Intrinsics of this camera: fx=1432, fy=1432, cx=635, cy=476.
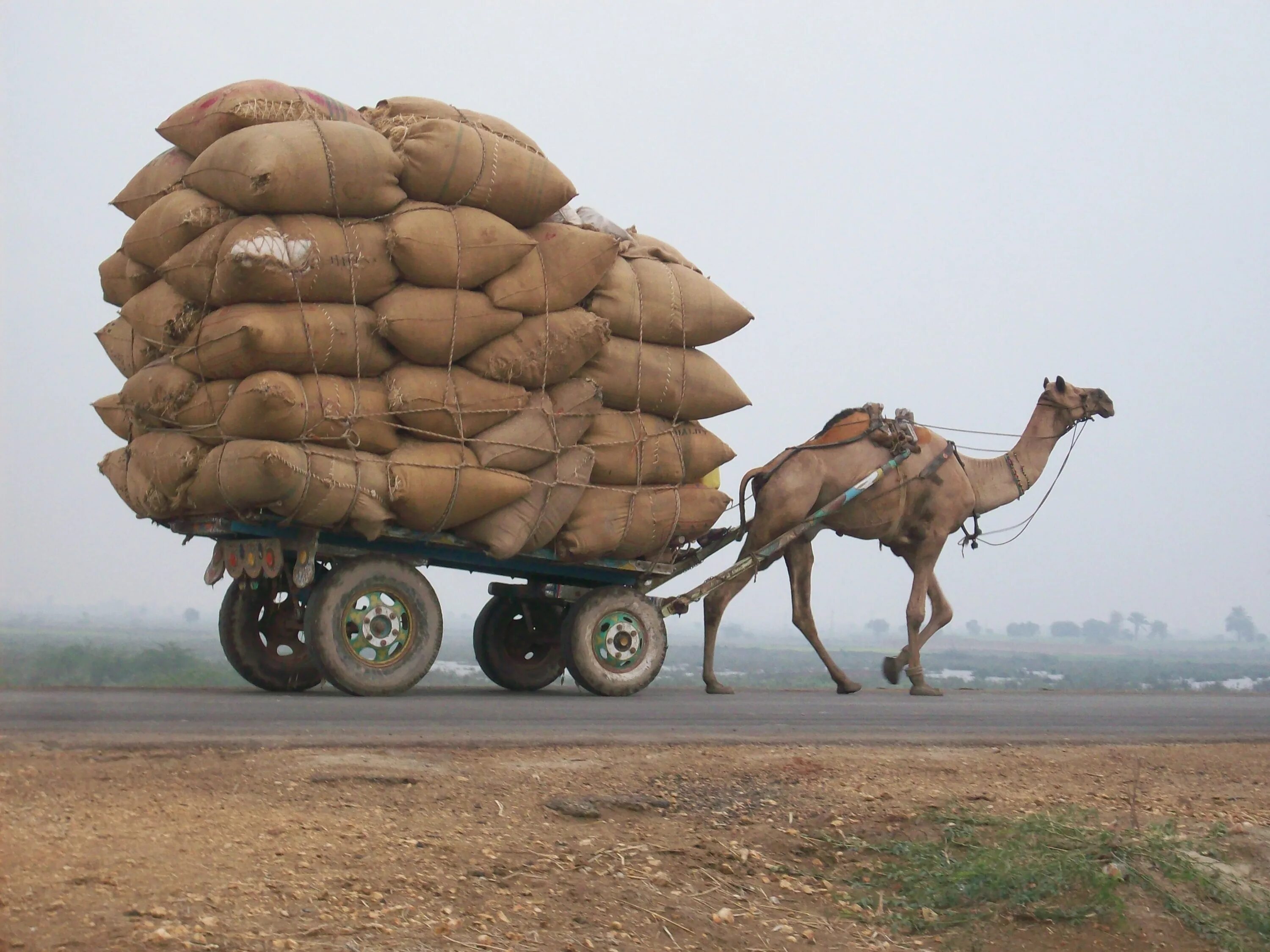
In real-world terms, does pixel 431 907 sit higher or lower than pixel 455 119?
lower

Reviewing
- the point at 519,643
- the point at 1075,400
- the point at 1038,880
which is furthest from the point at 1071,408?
the point at 1038,880

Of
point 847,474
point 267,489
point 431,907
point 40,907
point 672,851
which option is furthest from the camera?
point 847,474

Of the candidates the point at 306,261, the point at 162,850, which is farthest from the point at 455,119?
the point at 162,850

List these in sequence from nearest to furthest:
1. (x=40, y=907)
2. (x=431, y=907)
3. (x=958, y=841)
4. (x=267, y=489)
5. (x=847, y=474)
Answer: (x=40, y=907)
(x=431, y=907)
(x=958, y=841)
(x=267, y=489)
(x=847, y=474)

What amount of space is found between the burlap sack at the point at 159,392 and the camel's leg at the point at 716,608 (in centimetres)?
562

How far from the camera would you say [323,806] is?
Answer: 6.34 m

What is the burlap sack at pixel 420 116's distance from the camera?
11.5m

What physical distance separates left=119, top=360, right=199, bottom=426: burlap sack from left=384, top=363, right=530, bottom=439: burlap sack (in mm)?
1509

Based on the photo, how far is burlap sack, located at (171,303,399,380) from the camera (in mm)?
10375

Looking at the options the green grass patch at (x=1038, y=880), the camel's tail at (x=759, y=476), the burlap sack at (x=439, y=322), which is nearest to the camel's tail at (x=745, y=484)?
→ the camel's tail at (x=759, y=476)

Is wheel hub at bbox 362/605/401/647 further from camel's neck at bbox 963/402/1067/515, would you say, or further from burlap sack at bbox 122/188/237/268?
camel's neck at bbox 963/402/1067/515

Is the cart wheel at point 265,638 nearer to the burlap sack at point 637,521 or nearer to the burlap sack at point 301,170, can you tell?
the burlap sack at point 637,521

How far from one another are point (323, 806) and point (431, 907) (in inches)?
50.4

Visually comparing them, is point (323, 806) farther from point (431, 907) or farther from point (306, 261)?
point (306, 261)
